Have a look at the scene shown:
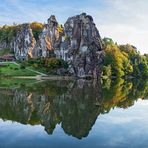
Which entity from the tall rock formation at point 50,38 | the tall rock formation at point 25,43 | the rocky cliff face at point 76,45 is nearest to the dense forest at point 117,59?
the rocky cliff face at point 76,45

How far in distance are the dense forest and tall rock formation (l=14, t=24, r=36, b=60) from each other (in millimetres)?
12798

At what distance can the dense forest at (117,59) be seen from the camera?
390ft

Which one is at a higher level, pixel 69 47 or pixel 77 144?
pixel 69 47

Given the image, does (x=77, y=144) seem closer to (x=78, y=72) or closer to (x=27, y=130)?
(x=27, y=130)

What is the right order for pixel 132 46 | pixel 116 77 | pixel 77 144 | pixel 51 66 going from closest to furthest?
pixel 77 144 < pixel 51 66 < pixel 116 77 < pixel 132 46

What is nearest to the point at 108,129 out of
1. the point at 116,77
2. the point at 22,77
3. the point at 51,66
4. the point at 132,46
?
the point at 22,77

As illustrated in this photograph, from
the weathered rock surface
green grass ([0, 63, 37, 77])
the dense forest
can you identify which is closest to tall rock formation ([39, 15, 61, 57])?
the weathered rock surface

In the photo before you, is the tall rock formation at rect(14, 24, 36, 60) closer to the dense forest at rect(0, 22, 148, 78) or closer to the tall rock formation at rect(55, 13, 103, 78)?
the dense forest at rect(0, 22, 148, 78)

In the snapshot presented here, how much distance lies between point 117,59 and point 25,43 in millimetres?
32360

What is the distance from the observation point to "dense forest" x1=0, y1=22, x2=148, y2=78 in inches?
4682

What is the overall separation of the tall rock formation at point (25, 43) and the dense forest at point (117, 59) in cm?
1280

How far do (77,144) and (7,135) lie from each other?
5008mm

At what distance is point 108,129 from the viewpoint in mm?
26328

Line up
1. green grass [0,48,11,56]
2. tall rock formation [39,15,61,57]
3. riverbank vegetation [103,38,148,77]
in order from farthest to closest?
green grass [0,48,11,56], riverbank vegetation [103,38,148,77], tall rock formation [39,15,61,57]
